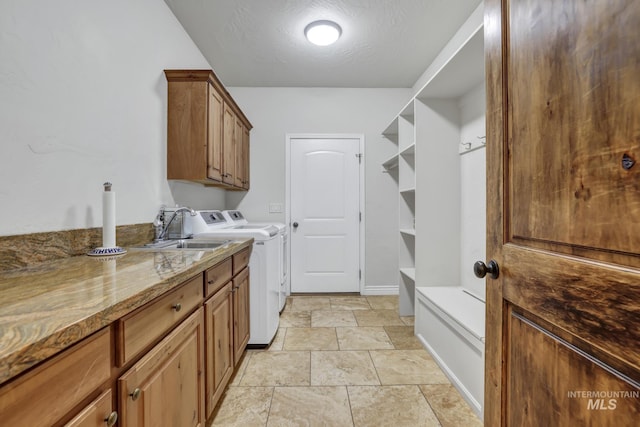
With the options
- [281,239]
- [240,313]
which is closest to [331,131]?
[281,239]

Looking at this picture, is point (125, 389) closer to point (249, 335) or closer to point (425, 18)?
point (249, 335)

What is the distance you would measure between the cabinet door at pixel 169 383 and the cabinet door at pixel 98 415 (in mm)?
34

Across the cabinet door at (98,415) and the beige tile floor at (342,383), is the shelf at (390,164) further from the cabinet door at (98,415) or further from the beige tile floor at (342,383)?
the cabinet door at (98,415)

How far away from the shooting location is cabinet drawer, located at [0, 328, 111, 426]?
1.45 feet

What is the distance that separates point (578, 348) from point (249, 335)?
1.97 meters

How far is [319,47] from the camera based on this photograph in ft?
8.71

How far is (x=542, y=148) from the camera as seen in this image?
710 millimetres

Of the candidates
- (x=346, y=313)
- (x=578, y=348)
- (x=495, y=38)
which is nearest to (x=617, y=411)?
(x=578, y=348)

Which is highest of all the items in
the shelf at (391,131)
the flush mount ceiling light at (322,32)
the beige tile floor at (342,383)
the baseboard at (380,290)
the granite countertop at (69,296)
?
the flush mount ceiling light at (322,32)

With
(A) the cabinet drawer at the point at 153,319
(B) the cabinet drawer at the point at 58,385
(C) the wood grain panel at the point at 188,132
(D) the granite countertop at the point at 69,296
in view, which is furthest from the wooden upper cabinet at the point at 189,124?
(B) the cabinet drawer at the point at 58,385

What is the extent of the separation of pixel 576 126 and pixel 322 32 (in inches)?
88.0

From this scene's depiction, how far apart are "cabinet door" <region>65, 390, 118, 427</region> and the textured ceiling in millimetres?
2456

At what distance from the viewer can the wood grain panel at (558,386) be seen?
0.55 meters

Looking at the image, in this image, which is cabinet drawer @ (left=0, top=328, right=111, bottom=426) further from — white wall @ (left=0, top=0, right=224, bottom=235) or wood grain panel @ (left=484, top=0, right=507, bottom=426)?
wood grain panel @ (left=484, top=0, right=507, bottom=426)
